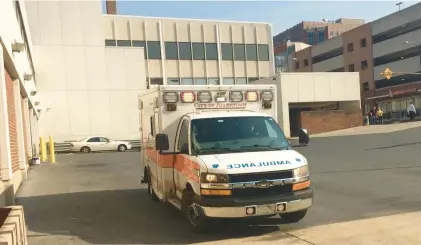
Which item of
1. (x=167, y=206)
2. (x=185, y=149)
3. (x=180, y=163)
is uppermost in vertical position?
(x=185, y=149)

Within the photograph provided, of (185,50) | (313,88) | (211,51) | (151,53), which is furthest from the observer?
(211,51)

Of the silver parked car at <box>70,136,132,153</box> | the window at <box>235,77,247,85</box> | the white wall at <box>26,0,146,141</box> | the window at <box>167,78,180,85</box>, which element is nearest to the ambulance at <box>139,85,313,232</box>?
the silver parked car at <box>70,136,132,153</box>

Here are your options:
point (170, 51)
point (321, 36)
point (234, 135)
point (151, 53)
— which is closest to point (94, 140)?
point (151, 53)

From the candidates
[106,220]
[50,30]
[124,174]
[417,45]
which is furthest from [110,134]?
[417,45]

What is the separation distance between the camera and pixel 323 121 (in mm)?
36438

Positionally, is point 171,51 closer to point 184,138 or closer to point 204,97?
point 204,97

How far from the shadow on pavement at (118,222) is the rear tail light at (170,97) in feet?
7.18

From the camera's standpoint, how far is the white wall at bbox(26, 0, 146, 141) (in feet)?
110

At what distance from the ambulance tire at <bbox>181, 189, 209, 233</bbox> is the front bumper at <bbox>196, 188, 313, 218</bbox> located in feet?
0.64

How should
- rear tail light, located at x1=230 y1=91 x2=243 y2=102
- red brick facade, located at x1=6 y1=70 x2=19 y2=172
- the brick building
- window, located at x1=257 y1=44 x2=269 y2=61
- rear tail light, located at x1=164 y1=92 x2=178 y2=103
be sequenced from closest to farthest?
rear tail light, located at x1=164 y1=92 x2=178 y2=103 < rear tail light, located at x1=230 y1=91 x2=243 y2=102 < the brick building < red brick facade, located at x1=6 y1=70 x2=19 y2=172 < window, located at x1=257 y1=44 x2=269 y2=61

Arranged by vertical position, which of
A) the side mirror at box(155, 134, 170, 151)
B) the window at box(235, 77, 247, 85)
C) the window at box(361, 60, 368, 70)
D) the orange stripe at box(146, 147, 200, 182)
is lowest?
the orange stripe at box(146, 147, 200, 182)

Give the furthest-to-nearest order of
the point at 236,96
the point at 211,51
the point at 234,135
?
1. the point at 211,51
2. the point at 236,96
3. the point at 234,135

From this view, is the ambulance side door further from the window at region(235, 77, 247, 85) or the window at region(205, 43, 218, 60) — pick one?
the window at region(235, 77, 247, 85)

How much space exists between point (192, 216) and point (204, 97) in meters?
2.31
